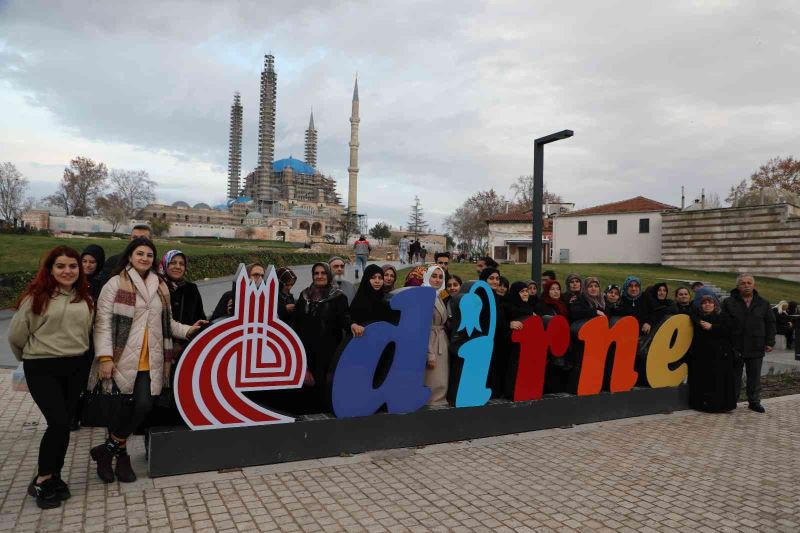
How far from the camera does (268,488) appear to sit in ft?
15.5

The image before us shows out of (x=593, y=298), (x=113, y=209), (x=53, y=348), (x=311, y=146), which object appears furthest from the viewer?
(x=311, y=146)

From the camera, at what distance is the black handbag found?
452 centimetres

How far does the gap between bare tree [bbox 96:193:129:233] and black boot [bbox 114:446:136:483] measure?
67.6 metres

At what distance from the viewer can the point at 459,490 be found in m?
4.88

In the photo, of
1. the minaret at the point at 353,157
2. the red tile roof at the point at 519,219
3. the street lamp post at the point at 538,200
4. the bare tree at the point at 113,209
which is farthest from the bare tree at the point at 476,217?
the street lamp post at the point at 538,200

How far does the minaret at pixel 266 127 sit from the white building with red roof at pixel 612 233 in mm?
80953

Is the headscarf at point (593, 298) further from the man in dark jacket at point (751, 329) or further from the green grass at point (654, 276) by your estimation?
the green grass at point (654, 276)

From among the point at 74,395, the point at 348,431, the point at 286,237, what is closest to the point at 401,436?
the point at 348,431

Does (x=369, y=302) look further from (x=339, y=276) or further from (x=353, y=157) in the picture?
(x=353, y=157)

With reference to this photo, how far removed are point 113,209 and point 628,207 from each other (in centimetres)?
5938

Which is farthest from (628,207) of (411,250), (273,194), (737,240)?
(273,194)

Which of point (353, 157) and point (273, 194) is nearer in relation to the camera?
point (353, 157)

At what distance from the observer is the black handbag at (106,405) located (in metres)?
4.52

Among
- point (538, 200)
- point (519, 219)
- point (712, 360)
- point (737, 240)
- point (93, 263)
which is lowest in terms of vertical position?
point (712, 360)
